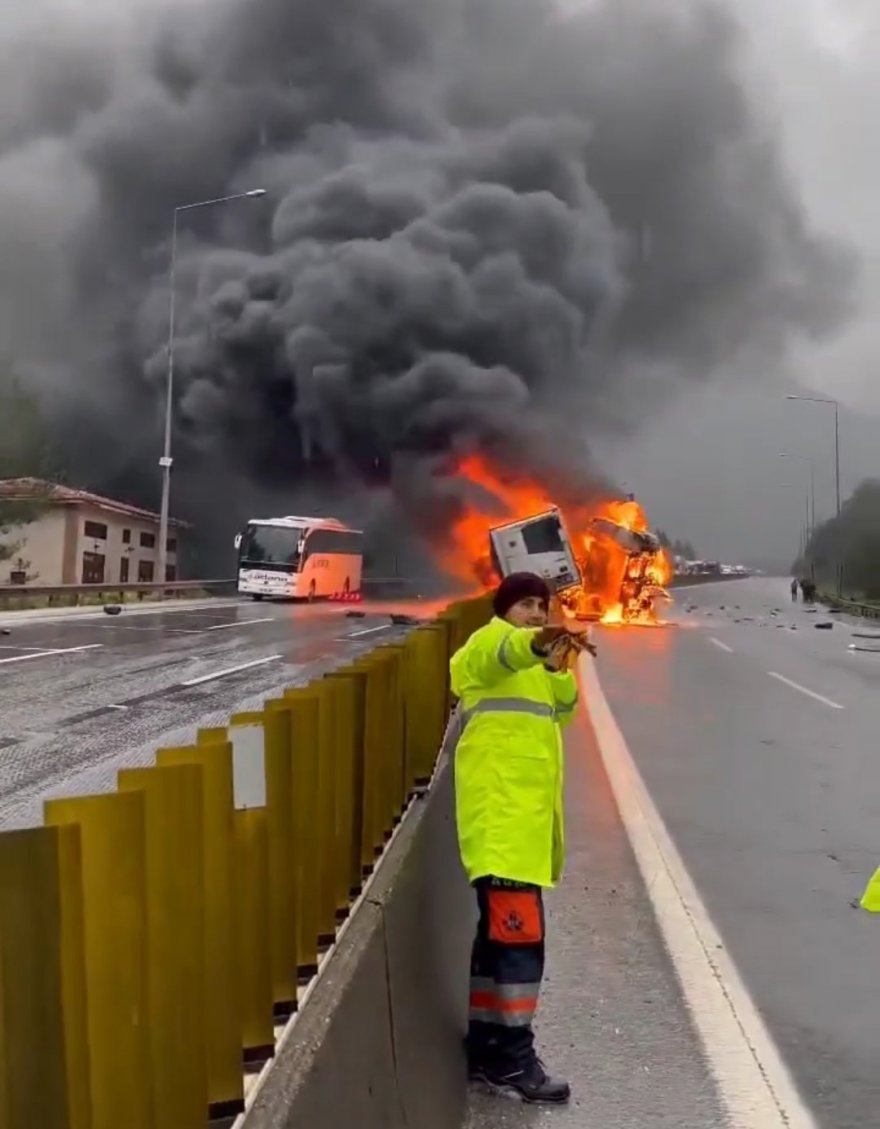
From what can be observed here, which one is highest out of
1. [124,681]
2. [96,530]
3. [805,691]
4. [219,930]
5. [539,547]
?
[96,530]

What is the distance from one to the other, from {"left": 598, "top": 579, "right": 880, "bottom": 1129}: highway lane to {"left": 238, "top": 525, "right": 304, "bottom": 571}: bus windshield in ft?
50.2

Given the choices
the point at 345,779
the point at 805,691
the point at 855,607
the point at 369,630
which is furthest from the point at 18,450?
the point at 345,779

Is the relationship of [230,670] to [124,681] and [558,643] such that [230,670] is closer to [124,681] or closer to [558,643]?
[124,681]

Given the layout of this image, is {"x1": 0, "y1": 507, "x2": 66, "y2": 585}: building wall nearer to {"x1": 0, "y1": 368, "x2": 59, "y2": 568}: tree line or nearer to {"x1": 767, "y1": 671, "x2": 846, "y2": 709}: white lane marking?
{"x1": 0, "y1": 368, "x2": 59, "y2": 568}: tree line

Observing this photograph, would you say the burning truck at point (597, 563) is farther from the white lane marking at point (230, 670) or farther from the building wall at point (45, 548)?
the building wall at point (45, 548)

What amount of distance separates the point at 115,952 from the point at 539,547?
27.1 m

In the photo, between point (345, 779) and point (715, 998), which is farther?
point (715, 998)

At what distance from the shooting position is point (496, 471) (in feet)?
119

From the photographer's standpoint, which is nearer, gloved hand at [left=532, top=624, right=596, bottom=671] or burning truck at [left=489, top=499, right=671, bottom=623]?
gloved hand at [left=532, top=624, right=596, bottom=671]

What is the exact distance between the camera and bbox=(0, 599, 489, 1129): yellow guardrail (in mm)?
1581

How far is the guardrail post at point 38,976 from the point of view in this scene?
1.54 meters

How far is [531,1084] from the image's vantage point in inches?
138

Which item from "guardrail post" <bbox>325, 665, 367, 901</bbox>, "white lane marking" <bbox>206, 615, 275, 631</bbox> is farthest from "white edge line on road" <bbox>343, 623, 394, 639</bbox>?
"guardrail post" <bbox>325, 665, 367, 901</bbox>

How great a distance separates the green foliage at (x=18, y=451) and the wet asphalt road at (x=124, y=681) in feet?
32.4
